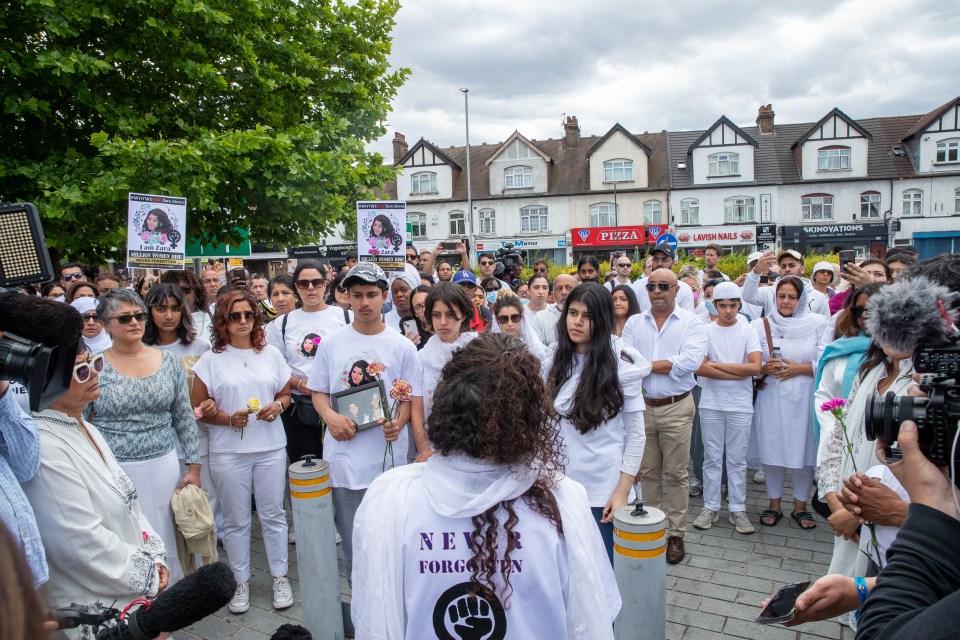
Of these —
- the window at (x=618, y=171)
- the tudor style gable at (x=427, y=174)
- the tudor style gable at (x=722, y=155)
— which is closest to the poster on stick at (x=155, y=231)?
the window at (x=618, y=171)

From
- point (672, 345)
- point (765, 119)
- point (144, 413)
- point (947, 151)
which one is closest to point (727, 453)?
point (672, 345)

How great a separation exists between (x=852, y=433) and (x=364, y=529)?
2.60m

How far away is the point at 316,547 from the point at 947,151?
45.2 m

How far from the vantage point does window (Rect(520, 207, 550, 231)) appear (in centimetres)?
4097

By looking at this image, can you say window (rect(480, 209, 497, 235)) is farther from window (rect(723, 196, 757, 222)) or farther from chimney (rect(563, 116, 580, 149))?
window (rect(723, 196, 757, 222))

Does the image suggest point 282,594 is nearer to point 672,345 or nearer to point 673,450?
point 673,450

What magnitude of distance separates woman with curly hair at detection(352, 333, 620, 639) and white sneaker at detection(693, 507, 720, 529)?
4.07 m

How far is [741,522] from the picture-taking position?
5258 millimetres

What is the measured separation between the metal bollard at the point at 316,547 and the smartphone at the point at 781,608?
2.45m

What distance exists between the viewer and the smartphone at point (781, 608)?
191 cm

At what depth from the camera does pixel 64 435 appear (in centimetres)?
255

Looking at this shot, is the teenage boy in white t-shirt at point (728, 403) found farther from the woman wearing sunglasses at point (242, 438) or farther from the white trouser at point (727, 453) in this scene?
the woman wearing sunglasses at point (242, 438)

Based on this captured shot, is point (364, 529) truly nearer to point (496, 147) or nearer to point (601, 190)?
point (601, 190)

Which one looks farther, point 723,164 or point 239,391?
point 723,164
